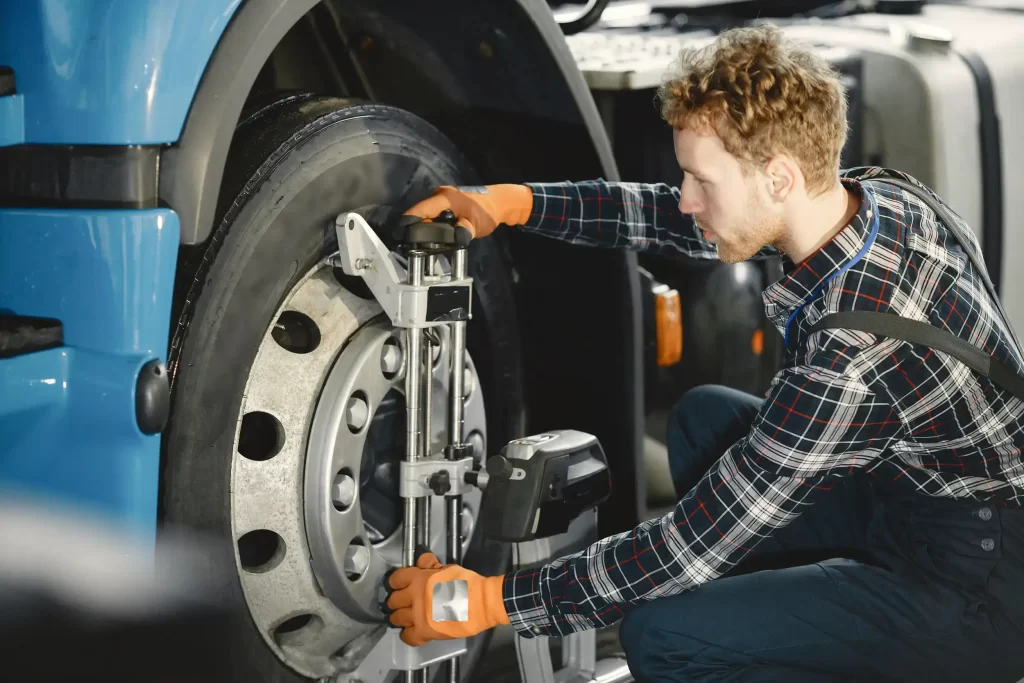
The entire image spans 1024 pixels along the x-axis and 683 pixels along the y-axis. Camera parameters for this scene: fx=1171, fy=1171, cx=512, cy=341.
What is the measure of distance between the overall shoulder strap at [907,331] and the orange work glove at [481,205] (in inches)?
20.6

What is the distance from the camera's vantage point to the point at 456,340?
5.73ft

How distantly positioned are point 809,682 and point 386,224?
0.96m

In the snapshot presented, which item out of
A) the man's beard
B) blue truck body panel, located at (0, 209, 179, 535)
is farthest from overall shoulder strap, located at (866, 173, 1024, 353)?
blue truck body panel, located at (0, 209, 179, 535)

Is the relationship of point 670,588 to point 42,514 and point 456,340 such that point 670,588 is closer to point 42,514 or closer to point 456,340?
point 456,340

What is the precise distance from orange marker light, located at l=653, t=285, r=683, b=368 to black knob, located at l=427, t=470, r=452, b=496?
29.7 inches

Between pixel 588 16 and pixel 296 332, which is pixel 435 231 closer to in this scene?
pixel 296 332

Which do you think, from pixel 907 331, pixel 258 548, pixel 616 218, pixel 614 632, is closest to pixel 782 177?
pixel 907 331

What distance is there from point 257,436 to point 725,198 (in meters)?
0.75

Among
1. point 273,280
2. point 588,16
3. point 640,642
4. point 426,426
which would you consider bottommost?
point 640,642

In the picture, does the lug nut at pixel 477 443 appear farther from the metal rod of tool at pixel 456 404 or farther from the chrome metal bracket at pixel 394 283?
the chrome metal bracket at pixel 394 283

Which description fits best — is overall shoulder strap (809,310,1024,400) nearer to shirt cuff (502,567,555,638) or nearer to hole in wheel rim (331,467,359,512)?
shirt cuff (502,567,555,638)

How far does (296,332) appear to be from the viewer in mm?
1670

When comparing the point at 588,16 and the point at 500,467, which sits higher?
the point at 588,16

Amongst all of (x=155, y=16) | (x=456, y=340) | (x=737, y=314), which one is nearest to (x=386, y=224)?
(x=456, y=340)
